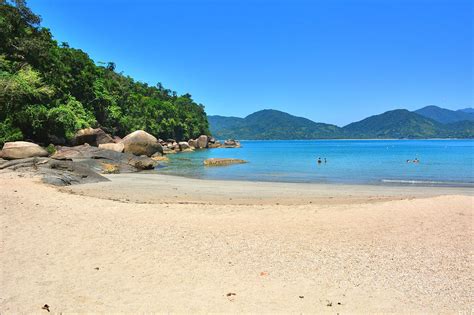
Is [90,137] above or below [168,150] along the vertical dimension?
above

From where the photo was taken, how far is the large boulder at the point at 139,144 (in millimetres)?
38406

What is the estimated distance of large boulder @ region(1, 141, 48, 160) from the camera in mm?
21828

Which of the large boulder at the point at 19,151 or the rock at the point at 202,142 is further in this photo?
the rock at the point at 202,142

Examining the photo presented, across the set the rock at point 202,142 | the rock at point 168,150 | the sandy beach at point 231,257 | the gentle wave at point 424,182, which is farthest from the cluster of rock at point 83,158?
the rock at point 202,142

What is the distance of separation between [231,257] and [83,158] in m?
22.4

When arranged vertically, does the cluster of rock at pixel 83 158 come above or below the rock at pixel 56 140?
below

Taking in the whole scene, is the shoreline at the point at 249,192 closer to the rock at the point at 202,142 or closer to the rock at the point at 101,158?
the rock at the point at 101,158

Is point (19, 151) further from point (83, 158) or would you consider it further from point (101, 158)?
point (101, 158)

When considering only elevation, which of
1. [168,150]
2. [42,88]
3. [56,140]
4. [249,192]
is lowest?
[249,192]

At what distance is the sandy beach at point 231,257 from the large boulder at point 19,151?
974 centimetres

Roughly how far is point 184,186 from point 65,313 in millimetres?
15342

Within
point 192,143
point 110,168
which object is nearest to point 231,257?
point 110,168

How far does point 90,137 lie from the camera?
36125 millimetres

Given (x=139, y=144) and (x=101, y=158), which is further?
(x=139, y=144)
